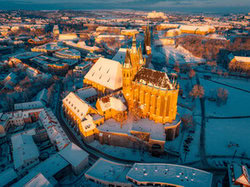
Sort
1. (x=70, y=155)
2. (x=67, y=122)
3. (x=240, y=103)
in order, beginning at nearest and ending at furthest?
1. (x=70, y=155)
2. (x=67, y=122)
3. (x=240, y=103)

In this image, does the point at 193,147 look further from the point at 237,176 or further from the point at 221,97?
the point at 221,97

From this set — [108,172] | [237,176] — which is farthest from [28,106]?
[237,176]

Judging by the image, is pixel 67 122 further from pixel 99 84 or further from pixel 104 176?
pixel 104 176

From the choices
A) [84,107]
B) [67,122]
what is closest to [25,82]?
[67,122]

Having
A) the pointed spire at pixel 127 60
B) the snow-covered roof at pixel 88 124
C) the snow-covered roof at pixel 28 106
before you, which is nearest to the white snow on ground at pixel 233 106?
the pointed spire at pixel 127 60

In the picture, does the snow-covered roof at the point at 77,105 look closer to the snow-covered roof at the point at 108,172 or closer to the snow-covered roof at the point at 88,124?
the snow-covered roof at the point at 88,124

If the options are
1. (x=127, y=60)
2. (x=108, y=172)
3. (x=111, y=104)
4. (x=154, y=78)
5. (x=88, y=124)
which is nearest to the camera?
(x=108, y=172)
